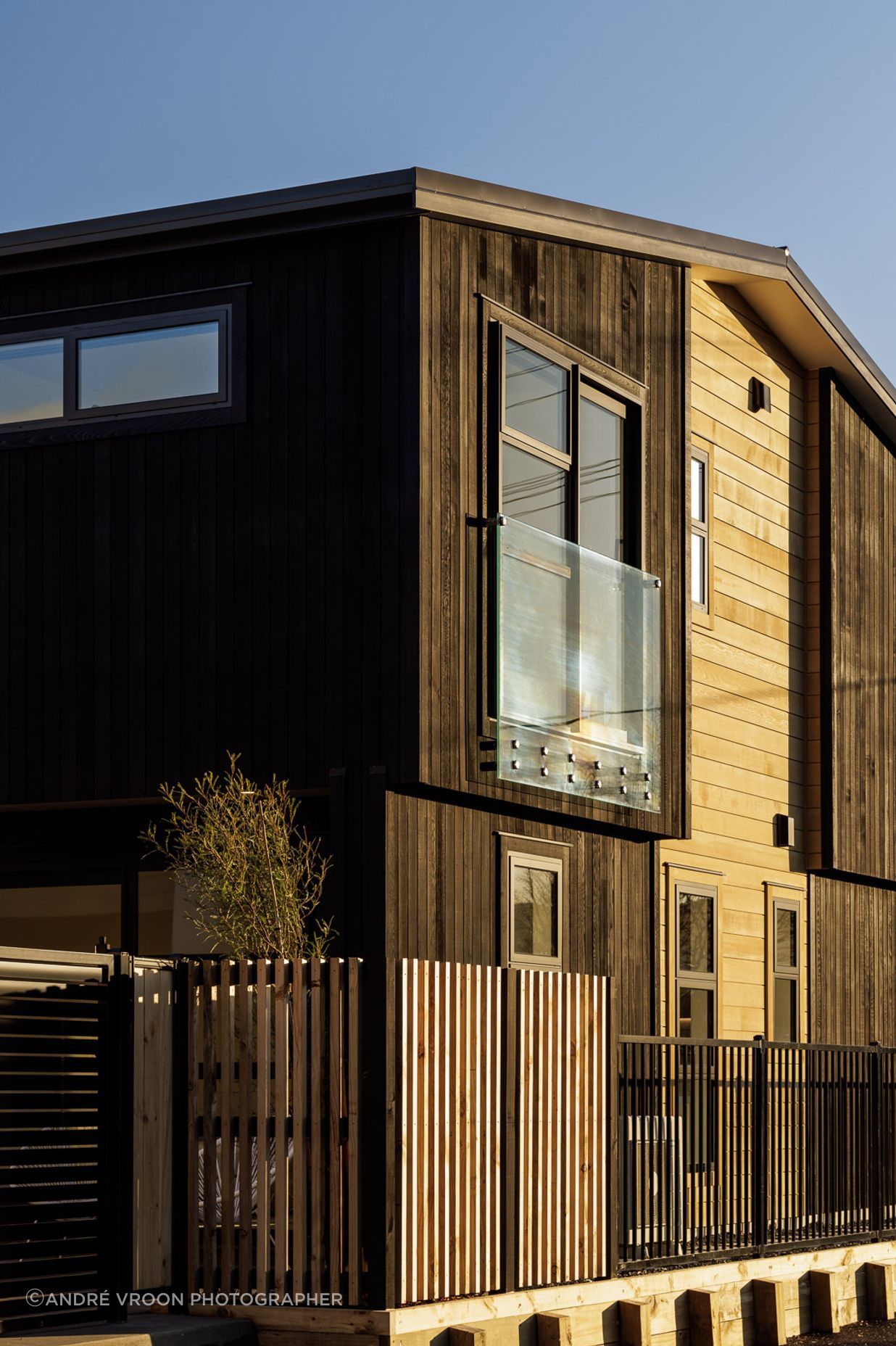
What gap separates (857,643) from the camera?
20.3 metres

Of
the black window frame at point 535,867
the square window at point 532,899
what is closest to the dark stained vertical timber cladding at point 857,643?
the black window frame at point 535,867

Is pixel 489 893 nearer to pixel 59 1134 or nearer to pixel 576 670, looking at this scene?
pixel 576 670

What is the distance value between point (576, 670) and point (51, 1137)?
6.06m

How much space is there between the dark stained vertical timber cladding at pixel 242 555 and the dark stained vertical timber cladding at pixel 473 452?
167mm

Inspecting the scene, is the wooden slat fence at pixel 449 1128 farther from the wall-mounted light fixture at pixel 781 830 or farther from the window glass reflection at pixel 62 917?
the wall-mounted light fixture at pixel 781 830

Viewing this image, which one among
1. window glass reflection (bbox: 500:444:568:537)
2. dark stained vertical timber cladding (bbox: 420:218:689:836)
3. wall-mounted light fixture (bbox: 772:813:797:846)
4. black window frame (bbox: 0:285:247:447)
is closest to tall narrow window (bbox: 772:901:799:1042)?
wall-mounted light fixture (bbox: 772:813:797:846)

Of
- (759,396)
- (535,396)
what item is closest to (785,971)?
(759,396)

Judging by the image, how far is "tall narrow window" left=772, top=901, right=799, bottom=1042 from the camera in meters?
18.5

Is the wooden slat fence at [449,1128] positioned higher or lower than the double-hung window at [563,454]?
lower

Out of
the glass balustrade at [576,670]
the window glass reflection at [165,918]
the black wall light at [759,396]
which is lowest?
the window glass reflection at [165,918]

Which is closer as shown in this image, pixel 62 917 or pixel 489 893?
pixel 489 893

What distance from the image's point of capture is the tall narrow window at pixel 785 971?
60.5 ft

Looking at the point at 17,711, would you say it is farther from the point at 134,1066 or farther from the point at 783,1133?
the point at 783,1133

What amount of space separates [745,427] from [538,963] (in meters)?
6.39
